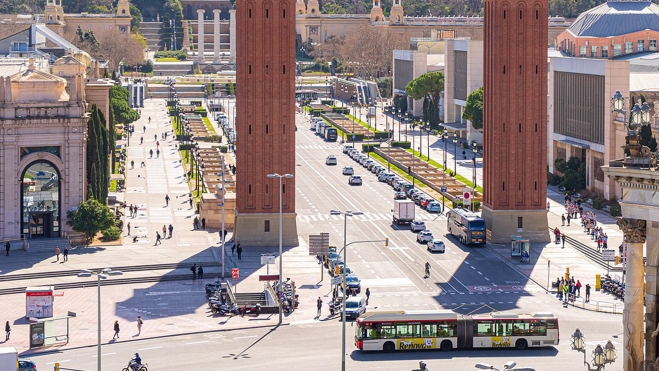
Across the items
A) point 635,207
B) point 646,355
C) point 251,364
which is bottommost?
point 251,364

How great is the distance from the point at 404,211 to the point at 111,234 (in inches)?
1005

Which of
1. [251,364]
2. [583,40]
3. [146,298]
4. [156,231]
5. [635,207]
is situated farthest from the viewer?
[583,40]

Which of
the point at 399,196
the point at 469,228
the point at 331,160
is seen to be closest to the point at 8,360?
the point at 469,228

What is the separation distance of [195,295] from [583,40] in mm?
89588

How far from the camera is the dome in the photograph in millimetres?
167875

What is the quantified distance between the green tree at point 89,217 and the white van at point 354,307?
3040 cm

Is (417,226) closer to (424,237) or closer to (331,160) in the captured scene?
(424,237)

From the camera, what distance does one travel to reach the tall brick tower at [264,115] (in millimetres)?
110812

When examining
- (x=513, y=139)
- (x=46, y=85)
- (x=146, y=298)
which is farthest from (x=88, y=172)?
(x=513, y=139)

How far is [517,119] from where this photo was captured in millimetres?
114125

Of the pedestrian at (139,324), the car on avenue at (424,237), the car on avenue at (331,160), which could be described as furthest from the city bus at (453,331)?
the car on avenue at (331,160)

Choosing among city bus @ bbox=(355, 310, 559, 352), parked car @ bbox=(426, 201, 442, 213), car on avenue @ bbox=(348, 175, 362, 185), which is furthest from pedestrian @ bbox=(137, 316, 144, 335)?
car on avenue @ bbox=(348, 175, 362, 185)

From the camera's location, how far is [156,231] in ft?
389

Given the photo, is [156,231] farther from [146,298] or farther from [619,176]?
[619,176]
